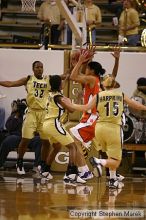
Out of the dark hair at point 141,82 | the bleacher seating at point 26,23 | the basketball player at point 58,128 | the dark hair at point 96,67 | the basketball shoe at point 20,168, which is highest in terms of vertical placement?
the bleacher seating at point 26,23

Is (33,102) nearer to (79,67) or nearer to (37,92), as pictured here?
(37,92)

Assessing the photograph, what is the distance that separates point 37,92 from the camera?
1349 centimetres

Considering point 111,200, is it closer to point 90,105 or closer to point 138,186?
point 90,105

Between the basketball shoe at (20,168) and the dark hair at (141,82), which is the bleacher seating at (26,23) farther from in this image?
the basketball shoe at (20,168)

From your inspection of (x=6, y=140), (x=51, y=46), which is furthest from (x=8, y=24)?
(x=6, y=140)

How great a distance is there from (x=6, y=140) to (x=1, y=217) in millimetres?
6159

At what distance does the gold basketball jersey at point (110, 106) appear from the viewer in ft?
35.6

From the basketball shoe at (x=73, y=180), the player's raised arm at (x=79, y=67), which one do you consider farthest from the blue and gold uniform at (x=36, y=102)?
the player's raised arm at (x=79, y=67)

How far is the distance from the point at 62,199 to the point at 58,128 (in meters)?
2.20

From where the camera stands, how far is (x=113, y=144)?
10852 mm

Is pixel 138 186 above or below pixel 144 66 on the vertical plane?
below

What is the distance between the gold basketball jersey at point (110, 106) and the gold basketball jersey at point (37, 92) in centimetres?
268

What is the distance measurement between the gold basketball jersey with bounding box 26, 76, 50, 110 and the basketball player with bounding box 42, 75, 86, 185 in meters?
1.37

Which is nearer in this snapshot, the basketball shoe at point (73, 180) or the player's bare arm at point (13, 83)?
the basketball shoe at point (73, 180)
